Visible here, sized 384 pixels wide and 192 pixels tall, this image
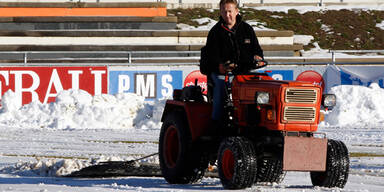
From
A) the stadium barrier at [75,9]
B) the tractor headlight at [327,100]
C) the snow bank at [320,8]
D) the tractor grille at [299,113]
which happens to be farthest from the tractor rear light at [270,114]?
the snow bank at [320,8]

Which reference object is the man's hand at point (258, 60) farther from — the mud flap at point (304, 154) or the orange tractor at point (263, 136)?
the mud flap at point (304, 154)

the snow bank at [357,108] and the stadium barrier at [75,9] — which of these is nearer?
the snow bank at [357,108]

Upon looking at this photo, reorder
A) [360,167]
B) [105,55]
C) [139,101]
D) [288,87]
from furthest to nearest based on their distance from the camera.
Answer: [105,55]
[139,101]
[360,167]
[288,87]

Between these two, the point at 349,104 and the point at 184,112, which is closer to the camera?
the point at 184,112

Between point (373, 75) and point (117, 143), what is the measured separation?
8736 millimetres

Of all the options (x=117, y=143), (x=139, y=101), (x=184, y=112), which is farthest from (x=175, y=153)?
(x=139, y=101)

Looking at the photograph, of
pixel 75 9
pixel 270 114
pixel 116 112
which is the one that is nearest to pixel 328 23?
pixel 75 9

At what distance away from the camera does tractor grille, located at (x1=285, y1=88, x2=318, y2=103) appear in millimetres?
7371

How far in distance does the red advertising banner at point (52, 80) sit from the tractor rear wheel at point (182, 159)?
12.1 meters

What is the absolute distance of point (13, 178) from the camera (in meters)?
8.68

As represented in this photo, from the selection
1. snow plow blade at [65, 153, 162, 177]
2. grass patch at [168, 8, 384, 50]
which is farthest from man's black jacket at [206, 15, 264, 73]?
grass patch at [168, 8, 384, 50]

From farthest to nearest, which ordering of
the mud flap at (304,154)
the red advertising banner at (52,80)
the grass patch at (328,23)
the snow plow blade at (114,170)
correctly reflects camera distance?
the grass patch at (328,23)
the red advertising banner at (52,80)
the snow plow blade at (114,170)
the mud flap at (304,154)

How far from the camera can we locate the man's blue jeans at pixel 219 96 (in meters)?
7.75

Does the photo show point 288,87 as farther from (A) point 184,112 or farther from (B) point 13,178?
(B) point 13,178
